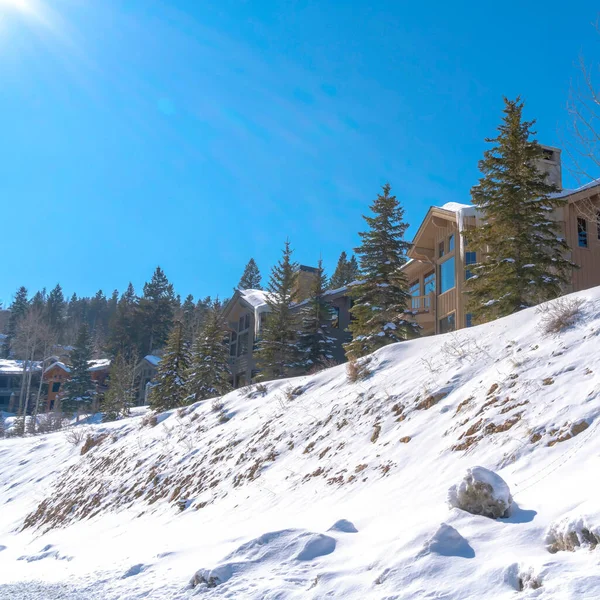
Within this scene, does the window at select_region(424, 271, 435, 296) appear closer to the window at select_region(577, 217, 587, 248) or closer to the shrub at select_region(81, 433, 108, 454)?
the window at select_region(577, 217, 587, 248)

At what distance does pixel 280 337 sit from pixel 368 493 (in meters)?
23.9

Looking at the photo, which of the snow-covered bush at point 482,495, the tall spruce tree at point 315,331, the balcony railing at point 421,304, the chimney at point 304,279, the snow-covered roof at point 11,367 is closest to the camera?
the snow-covered bush at point 482,495

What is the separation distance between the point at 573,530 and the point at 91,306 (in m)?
133

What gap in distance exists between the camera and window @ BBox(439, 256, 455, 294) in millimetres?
25172

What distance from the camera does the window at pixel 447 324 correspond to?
2451 cm

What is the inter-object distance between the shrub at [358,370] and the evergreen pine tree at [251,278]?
72476 mm

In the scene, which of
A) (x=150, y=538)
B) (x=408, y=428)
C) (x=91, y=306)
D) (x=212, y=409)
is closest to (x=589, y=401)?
(x=408, y=428)

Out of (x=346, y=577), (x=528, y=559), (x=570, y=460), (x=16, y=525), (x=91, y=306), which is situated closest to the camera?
(x=528, y=559)

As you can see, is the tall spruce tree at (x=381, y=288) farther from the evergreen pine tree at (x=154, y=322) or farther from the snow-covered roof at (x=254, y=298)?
the evergreen pine tree at (x=154, y=322)

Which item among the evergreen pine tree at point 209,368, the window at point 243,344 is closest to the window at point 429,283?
the evergreen pine tree at point 209,368

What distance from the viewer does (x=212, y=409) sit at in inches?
655

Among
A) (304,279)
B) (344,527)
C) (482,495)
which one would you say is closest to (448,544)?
(482,495)

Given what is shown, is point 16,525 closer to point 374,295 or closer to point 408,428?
point 408,428

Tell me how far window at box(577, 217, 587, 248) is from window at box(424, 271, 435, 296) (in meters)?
6.98
